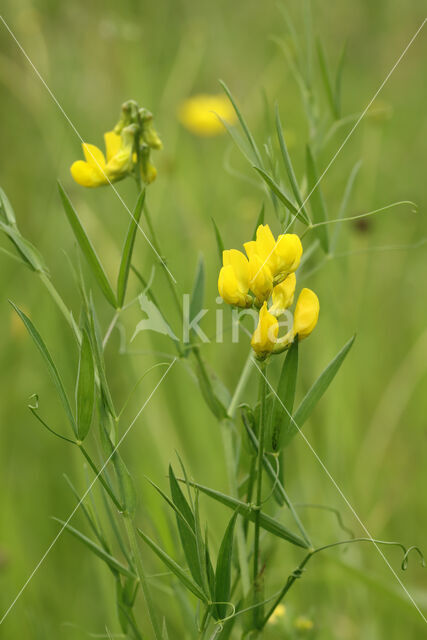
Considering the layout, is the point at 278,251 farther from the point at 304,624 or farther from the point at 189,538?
the point at 304,624

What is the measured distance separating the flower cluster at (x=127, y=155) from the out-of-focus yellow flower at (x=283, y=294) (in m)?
0.25

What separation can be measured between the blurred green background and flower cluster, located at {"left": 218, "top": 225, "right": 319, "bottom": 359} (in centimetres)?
18

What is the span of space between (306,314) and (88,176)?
0.34 meters

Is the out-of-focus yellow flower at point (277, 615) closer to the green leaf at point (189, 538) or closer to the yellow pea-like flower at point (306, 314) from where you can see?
the green leaf at point (189, 538)

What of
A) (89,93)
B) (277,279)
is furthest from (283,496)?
(89,93)

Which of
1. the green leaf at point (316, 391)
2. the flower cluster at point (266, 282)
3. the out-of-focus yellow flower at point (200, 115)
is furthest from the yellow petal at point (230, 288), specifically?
the out-of-focus yellow flower at point (200, 115)

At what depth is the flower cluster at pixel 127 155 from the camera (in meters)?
0.77

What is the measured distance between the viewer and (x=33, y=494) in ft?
4.34

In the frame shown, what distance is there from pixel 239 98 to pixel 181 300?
2.06m

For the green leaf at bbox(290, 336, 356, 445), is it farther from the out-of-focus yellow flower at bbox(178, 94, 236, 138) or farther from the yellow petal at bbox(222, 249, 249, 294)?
the out-of-focus yellow flower at bbox(178, 94, 236, 138)

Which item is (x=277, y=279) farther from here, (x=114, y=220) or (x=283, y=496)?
(x=114, y=220)

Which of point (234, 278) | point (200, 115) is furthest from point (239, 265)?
point (200, 115)

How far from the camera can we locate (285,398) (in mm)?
616

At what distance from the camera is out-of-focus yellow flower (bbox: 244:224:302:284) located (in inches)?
23.0
